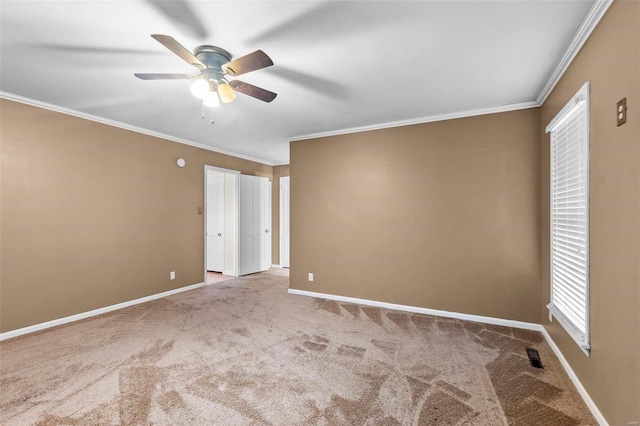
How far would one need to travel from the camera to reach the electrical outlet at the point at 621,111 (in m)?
1.59

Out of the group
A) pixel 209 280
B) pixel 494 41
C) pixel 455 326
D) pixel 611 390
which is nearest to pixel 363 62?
pixel 494 41

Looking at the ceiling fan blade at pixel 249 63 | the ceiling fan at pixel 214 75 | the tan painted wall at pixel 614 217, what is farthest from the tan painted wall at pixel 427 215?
the ceiling fan blade at pixel 249 63

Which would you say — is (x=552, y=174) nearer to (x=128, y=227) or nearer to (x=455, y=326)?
(x=455, y=326)

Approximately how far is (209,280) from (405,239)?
3970 mm

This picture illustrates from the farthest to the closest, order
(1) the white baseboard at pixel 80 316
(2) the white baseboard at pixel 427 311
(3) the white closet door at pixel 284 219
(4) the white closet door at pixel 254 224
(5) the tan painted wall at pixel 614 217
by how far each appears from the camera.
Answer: (3) the white closet door at pixel 284 219 < (4) the white closet door at pixel 254 224 < (2) the white baseboard at pixel 427 311 < (1) the white baseboard at pixel 80 316 < (5) the tan painted wall at pixel 614 217

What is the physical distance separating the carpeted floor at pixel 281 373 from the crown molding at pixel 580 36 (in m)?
2.54

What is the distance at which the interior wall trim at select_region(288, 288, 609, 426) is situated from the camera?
6.46 feet

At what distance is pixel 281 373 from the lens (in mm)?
2424

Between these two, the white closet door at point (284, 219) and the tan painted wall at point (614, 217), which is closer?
the tan painted wall at point (614, 217)

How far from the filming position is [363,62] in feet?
7.98

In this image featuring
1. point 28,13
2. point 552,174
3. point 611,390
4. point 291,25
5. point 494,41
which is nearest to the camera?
point 611,390

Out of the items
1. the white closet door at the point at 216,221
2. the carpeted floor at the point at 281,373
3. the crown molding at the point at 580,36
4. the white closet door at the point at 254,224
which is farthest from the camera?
the white closet door at the point at 216,221

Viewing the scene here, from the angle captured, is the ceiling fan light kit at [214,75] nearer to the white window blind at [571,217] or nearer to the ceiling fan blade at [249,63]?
the ceiling fan blade at [249,63]

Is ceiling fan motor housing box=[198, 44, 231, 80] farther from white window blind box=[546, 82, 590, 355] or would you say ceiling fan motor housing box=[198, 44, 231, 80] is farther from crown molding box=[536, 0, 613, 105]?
white window blind box=[546, 82, 590, 355]
